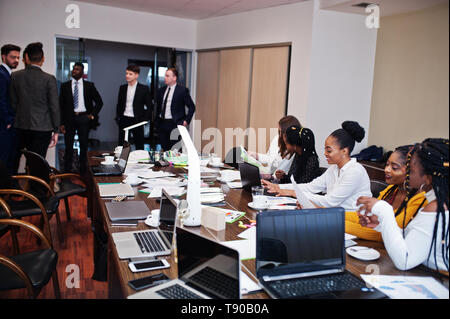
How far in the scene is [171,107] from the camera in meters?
6.34

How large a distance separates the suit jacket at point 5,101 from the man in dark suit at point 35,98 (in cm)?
6

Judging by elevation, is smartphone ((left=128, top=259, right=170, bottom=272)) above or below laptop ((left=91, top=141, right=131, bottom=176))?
below

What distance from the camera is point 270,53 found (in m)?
6.00

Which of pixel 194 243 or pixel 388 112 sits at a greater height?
pixel 388 112

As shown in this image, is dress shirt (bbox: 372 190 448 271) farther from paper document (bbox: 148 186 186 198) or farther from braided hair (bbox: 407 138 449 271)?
paper document (bbox: 148 186 186 198)

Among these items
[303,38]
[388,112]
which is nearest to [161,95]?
[303,38]

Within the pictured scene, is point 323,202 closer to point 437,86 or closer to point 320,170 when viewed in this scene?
point 320,170

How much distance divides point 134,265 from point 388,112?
4767 mm

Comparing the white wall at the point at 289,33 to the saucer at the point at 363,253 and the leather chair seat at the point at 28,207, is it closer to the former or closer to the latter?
the leather chair seat at the point at 28,207

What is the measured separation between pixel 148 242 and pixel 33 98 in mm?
3585

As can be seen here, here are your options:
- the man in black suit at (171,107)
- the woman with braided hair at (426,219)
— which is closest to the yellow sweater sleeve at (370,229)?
the woman with braided hair at (426,219)

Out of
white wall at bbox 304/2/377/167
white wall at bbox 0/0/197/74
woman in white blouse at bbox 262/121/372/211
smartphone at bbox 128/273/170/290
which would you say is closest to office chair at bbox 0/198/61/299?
smartphone at bbox 128/273/170/290

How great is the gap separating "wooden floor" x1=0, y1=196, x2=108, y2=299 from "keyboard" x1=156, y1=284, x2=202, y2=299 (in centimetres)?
156

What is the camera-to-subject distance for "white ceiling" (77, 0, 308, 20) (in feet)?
19.1
